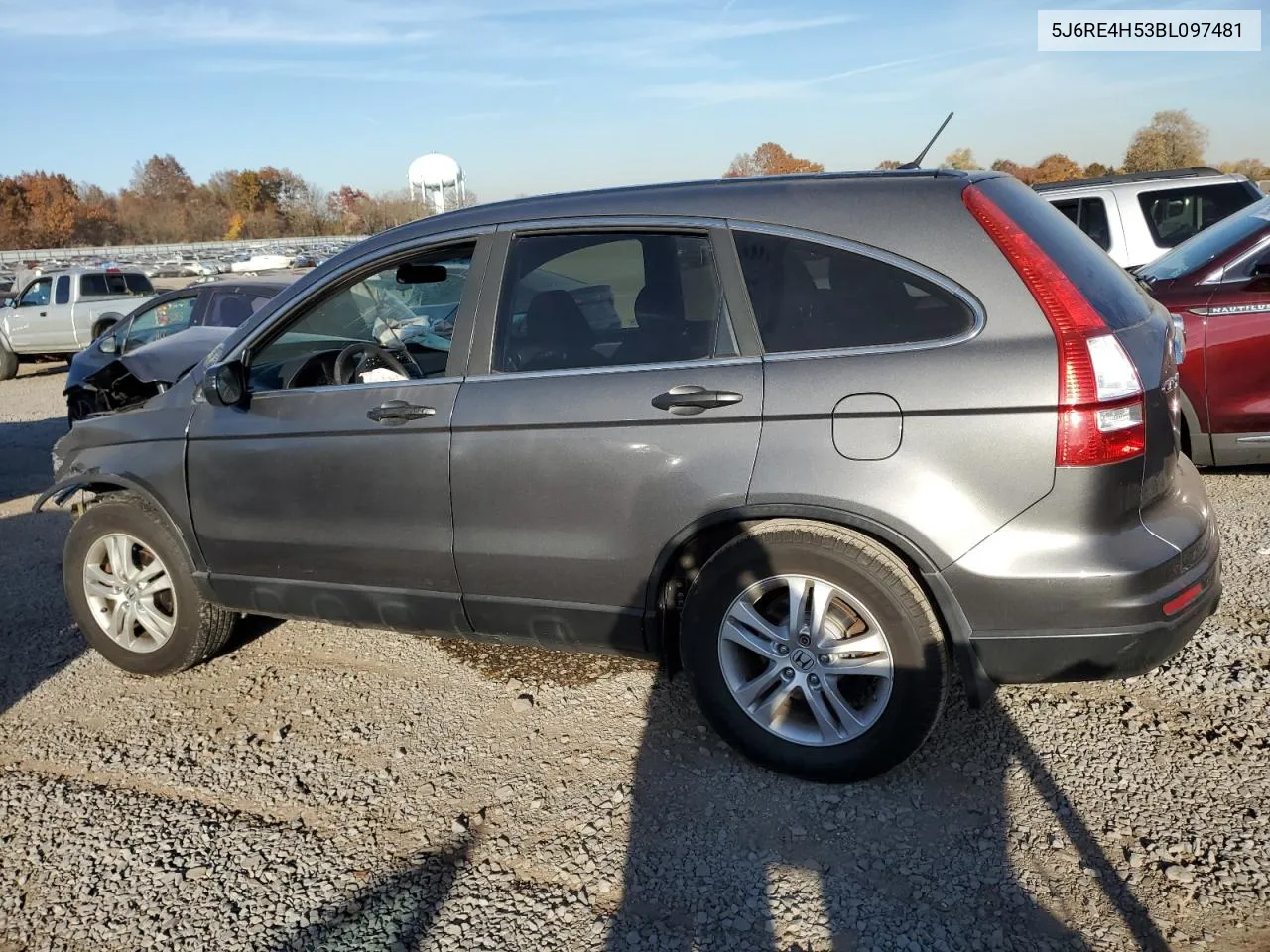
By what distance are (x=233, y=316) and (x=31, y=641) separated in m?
5.90

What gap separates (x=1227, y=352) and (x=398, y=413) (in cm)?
466

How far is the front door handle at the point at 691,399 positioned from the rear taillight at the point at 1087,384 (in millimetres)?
893

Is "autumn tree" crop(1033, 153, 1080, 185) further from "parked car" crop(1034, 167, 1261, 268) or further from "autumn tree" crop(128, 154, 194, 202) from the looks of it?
"autumn tree" crop(128, 154, 194, 202)

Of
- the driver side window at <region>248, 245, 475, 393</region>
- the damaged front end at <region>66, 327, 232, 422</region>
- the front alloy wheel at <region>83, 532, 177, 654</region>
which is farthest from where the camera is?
the damaged front end at <region>66, 327, 232, 422</region>

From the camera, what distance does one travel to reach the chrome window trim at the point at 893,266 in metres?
2.76

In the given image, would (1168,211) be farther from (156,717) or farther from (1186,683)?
(156,717)

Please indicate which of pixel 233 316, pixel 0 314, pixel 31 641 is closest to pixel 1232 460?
pixel 31 641

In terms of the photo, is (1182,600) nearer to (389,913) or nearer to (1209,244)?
(389,913)

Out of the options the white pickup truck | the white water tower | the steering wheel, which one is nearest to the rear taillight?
the steering wheel

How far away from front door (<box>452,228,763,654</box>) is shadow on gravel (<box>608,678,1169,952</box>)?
0.55 metres

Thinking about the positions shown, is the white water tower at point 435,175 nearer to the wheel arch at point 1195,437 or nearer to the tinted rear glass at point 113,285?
the tinted rear glass at point 113,285

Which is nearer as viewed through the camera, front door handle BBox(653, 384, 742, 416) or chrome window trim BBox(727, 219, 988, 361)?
chrome window trim BBox(727, 219, 988, 361)

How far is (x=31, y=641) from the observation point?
4691 mm

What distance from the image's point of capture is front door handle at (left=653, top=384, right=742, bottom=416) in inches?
116
